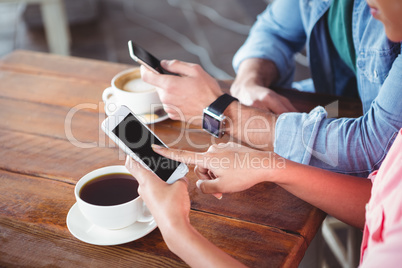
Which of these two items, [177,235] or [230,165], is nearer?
[177,235]

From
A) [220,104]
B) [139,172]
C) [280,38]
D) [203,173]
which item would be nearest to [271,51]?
[280,38]

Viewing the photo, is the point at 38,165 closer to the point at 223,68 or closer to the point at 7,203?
the point at 7,203

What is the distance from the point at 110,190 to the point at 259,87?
517 mm

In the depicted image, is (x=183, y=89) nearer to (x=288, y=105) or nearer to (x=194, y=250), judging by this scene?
(x=288, y=105)

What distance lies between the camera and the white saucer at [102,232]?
2.15 ft

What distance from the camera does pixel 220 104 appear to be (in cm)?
92

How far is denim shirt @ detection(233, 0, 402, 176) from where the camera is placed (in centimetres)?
81

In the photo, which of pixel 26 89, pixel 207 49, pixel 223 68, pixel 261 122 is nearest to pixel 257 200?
pixel 261 122

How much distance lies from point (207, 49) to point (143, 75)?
6.30ft

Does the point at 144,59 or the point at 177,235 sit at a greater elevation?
the point at 144,59

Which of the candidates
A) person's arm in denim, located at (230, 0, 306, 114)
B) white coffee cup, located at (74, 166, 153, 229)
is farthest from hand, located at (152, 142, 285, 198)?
person's arm in denim, located at (230, 0, 306, 114)

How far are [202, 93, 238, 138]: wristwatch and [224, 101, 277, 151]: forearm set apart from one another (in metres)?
0.02

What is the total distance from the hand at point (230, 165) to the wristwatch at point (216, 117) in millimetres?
159

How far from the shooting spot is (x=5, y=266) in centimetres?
63
